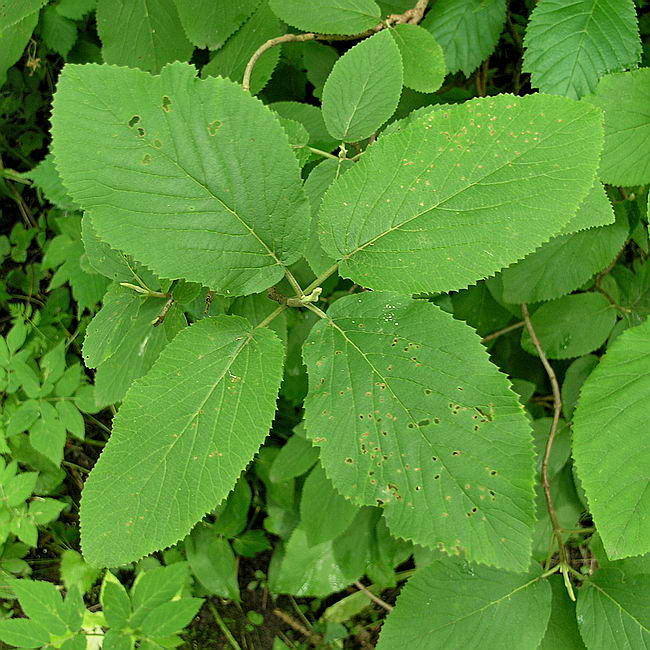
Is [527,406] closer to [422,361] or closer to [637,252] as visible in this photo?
[637,252]

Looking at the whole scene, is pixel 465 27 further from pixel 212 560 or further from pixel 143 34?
pixel 212 560

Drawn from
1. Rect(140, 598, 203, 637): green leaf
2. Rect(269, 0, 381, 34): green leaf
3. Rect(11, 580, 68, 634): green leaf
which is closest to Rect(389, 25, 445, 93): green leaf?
Rect(269, 0, 381, 34): green leaf

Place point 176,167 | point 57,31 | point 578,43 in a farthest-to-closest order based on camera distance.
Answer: point 57,31, point 578,43, point 176,167

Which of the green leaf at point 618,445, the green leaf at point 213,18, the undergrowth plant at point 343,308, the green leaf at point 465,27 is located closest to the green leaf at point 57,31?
the green leaf at point 213,18

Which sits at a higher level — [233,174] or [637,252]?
[233,174]

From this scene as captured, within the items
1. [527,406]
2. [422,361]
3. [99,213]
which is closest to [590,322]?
[527,406]

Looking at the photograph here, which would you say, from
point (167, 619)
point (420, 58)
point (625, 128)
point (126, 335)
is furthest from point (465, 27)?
point (167, 619)

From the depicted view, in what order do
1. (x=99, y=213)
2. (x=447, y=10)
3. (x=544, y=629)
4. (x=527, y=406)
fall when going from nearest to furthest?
(x=99, y=213) < (x=544, y=629) < (x=447, y=10) < (x=527, y=406)

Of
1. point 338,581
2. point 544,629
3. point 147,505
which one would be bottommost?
point 338,581
